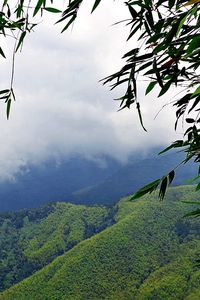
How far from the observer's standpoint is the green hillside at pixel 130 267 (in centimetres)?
12038

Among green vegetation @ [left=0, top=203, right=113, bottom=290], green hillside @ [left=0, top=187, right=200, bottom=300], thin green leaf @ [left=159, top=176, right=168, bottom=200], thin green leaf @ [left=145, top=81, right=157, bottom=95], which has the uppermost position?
thin green leaf @ [left=145, top=81, right=157, bottom=95]

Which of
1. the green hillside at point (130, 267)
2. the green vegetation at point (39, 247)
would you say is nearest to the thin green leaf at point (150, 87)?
the green hillside at point (130, 267)

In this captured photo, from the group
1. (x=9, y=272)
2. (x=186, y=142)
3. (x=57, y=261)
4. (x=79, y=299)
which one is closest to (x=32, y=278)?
(x=57, y=261)

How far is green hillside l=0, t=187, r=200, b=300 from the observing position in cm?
12038

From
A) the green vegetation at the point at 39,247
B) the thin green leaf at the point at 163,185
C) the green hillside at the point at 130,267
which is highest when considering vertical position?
the thin green leaf at the point at 163,185

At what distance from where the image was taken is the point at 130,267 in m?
138

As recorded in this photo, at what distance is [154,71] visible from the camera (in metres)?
1.53

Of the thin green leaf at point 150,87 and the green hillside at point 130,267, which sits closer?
the thin green leaf at point 150,87

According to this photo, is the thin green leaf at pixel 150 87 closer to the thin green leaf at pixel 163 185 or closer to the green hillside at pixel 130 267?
the thin green leaf at pixel 163 185

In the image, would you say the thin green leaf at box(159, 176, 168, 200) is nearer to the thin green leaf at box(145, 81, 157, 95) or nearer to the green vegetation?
the thin green leaf at box(145, 81, 157, 95)

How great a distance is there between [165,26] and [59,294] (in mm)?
131491

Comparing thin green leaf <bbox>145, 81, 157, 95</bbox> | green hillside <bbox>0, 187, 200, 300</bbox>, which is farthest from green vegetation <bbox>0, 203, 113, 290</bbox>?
thin green leaf <bbox>145, 81, 157, 95</bbox>

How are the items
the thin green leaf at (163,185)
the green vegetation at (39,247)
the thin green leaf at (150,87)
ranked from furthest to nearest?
1. the green vegetation at (39,247)
2. the thin green leaf at (163,185)
3. the thin green leaf at (150,87)

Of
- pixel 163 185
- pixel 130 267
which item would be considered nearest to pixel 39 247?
pixel 130 267
